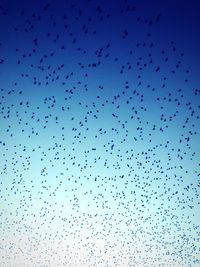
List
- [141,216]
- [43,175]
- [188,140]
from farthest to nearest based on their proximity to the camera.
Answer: [141,216] < [43,175] < [188,140]

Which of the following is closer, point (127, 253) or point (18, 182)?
point (18, 182)

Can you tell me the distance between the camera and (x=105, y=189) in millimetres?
8539

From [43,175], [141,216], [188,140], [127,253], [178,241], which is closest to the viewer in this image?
[188,140]

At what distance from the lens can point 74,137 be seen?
25.3 feet

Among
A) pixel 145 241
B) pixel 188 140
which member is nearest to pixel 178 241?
pixel 145 241

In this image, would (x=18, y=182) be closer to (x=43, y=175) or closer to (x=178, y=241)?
(x=43, y=175)

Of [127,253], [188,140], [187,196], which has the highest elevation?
[188,140]

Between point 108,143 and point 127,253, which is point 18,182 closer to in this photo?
point 108,143

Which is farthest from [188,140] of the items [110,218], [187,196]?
[110,218]

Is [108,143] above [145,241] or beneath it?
Result: above

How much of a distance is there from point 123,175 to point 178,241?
3.54 meters

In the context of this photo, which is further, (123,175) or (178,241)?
(178,241)

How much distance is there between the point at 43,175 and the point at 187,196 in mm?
3746

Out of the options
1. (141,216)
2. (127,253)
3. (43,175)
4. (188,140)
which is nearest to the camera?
(188,140)
